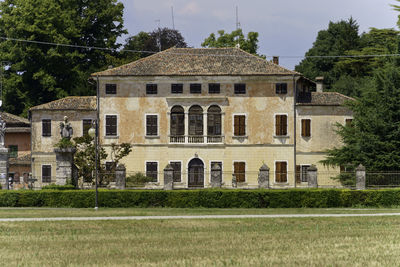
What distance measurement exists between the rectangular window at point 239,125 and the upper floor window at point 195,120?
2576 millimetres

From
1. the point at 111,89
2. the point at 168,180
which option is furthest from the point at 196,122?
the point at 168,180

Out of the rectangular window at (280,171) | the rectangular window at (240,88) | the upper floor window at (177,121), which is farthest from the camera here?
the upper floor window at (177,121)

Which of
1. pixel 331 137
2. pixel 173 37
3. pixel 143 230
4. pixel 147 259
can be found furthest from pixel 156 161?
pixel 147 259

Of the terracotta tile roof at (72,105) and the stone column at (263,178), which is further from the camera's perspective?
the terracotta tile roof at (72,105)

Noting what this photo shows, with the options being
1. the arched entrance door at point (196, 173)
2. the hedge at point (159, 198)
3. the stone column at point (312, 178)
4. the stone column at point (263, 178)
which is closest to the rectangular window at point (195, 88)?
the arched entrance door at point (196, 173)

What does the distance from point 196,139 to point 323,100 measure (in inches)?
399

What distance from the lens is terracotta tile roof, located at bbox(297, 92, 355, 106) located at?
5569 cm


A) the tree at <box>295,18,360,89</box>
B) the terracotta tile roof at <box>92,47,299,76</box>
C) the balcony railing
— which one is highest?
the tree at <box>295,18,360,89</box>

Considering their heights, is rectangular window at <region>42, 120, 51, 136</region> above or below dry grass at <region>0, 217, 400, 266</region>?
above

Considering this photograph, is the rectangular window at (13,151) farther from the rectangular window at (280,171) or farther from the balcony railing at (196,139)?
the rectangular window at (280,171)

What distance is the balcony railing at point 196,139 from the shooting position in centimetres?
5594

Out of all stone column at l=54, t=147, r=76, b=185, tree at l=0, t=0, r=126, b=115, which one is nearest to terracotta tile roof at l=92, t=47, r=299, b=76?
tree at l=0, t=0, r=126, b=115

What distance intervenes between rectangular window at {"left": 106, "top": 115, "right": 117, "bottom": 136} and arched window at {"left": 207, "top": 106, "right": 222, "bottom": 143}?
→ 23.2 ft

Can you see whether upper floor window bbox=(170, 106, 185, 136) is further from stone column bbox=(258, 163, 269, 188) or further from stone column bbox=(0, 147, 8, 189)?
stone column bbox=(0, 147, 8, 189)
